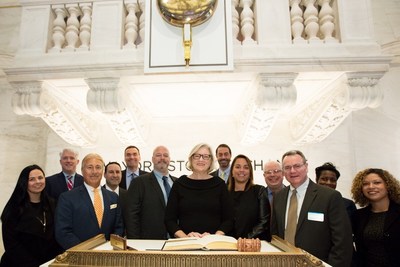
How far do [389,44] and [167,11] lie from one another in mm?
3875

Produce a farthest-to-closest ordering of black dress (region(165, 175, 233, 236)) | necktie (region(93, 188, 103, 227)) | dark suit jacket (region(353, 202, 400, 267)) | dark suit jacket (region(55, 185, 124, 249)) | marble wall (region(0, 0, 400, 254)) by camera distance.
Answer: marble wall (region(0, 0, 400, 254))
necktie (region(93, 188, 103, 227))
dark suit jacket (region(55, 185, 124, 249))
dark suit jacket (region(353, 202, 400, 267))
black dress (region(165, 175, 233, 236))

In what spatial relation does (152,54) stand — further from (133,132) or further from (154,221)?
(154,221)

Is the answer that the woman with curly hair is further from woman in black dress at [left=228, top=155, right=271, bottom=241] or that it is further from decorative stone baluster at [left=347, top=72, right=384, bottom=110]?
decorative stone baluster at [left=347, top=72, right=384, bottom=110]

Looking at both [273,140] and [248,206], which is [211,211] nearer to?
[248,206]

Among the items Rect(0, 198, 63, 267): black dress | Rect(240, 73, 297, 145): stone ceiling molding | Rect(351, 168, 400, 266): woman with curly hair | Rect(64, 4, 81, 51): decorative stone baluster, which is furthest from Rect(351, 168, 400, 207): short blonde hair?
Rect(64, 4, 81, 51): decorative stone baluster

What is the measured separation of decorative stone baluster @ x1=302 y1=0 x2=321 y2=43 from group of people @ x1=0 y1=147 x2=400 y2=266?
4.71 ft

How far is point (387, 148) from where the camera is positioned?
4.74 m

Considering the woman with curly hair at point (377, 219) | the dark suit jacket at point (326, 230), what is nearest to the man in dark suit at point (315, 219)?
the dark suit jacket at point (326, 230)

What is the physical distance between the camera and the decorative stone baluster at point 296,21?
3469 mm

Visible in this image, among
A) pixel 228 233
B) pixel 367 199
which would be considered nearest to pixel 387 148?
pixel 367 199

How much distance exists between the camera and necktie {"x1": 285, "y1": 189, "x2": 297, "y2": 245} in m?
2.30

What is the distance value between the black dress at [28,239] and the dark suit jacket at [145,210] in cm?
73

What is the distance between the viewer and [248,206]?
269cm

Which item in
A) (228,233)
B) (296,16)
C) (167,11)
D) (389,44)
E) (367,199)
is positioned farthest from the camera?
(389,44)
